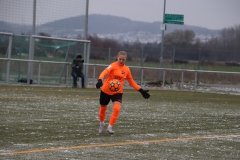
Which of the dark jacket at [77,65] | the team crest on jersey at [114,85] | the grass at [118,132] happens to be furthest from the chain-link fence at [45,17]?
the team crest on jersey at [114,85]

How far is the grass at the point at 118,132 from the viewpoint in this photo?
9.38 meters

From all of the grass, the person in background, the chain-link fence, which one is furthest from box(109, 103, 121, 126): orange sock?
the chain-link fence

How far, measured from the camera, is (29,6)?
98.1 ft

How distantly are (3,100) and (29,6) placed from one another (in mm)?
12394

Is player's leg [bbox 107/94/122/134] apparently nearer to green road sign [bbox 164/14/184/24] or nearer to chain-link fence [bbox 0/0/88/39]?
chain-link fence [bbox 0/0/88/39]

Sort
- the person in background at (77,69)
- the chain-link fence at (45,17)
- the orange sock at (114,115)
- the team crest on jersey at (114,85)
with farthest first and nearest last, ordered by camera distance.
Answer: the chain-link fence at (45,17) → the person in background at (77,69) → the team crest on jersey at (114,85) → the orange sock at (114,115)

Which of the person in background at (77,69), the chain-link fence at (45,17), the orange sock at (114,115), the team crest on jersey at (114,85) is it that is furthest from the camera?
the chain-link fence at (45,17)

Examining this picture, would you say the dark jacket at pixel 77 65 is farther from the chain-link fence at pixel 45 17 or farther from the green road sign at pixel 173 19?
the green road sign at pixel 173 19

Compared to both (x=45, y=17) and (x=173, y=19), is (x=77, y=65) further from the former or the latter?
(x=173, y=19)

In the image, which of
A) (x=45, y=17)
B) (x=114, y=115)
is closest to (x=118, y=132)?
(x=114, y=115)

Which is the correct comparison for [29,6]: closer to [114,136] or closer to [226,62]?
[226,62]

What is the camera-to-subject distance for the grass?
369 inches

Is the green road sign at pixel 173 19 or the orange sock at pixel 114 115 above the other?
the green road sign at pixel 173 19

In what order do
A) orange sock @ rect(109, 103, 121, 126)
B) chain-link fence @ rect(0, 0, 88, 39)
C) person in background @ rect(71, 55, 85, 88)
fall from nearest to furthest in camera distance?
orange sock @ rect(109, 103, 121, 126)
person in background @ rect(71, 55, 85, 88)
chain-link fence @ rect(0, 0, 88, 39)
